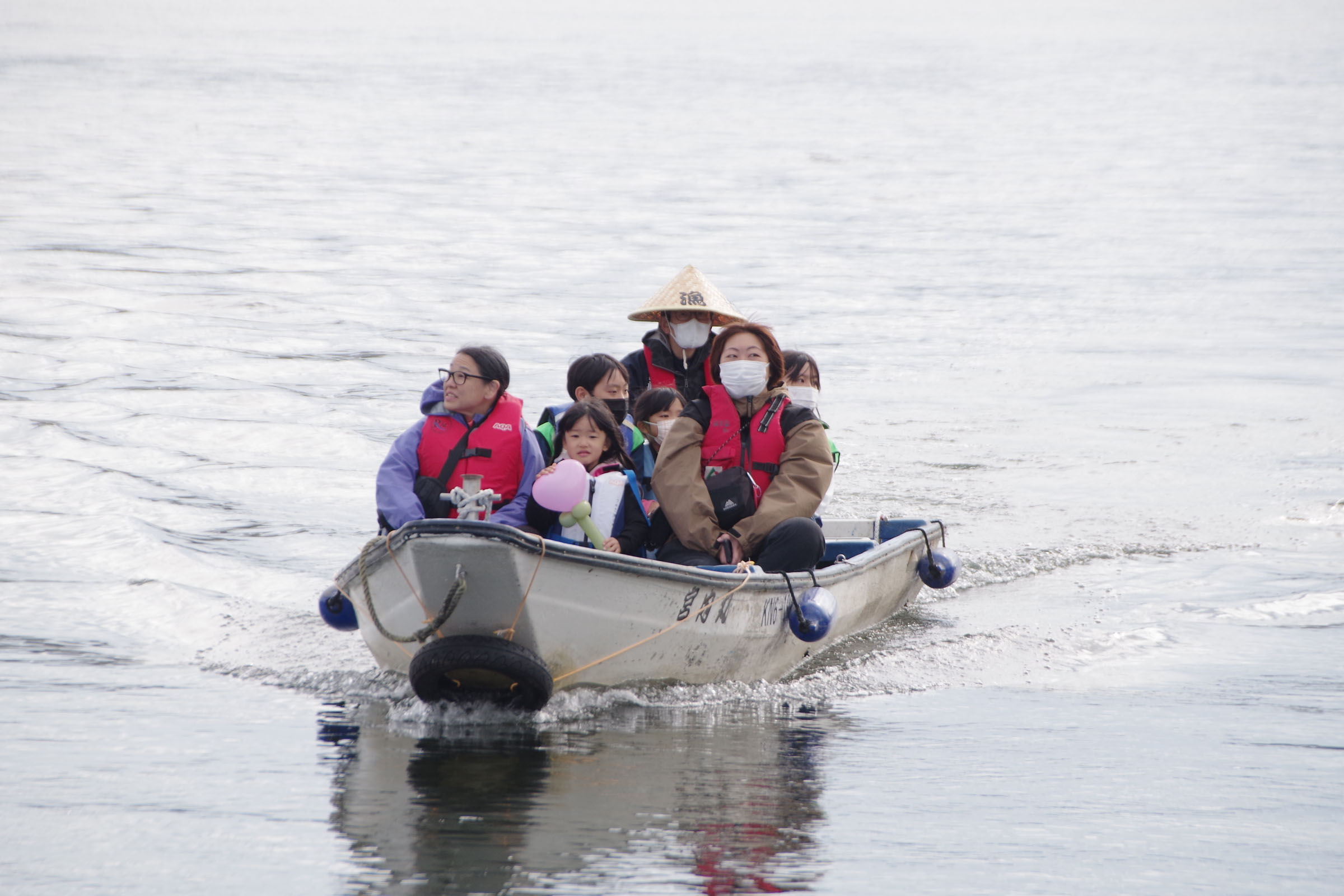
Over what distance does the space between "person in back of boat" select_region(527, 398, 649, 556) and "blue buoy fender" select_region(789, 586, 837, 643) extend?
0.68 metres

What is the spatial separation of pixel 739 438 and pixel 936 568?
180 cm

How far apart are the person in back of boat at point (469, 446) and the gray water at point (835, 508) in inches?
30.4

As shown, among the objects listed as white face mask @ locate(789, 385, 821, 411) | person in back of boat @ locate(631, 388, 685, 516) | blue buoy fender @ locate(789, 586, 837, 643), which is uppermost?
white face mask @ locate(789, 385, 821, 411)

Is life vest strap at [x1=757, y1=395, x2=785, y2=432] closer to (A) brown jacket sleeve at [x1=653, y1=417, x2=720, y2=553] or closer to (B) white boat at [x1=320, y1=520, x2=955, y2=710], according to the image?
(A) brown jacket sleeve at [x1=653, y1=417, x2=720, y2=553]

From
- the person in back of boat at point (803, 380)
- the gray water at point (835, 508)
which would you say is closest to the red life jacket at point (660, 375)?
the person in back of boat at point (803, 380)

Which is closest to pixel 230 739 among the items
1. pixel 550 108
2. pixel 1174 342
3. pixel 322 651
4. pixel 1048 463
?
pixel 322 651

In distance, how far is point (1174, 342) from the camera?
17.0 meters

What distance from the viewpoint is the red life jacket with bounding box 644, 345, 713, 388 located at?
7.44 m

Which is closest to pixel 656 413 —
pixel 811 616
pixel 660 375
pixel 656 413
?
pixel 656 413

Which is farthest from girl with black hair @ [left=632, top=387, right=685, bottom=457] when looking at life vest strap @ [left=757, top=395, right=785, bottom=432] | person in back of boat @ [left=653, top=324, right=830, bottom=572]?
life vest strap @ [left=757, top=395, right=785, bottom=432]

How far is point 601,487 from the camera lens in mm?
6113

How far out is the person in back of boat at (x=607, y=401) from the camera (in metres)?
6.48

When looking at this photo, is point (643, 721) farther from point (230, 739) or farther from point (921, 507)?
point (921, 507)

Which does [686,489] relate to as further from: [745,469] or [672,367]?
[672,367]
